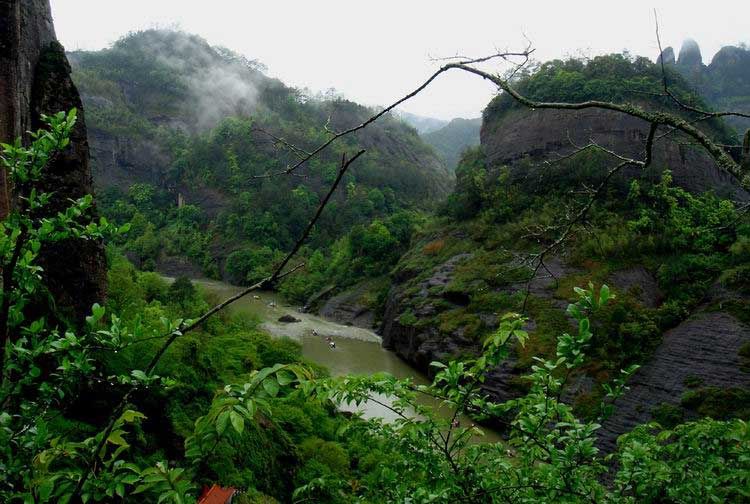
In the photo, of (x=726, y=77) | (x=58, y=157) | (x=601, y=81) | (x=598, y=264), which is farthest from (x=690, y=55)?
(x=58, y=157)

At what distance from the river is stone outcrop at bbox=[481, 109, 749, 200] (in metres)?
9.93

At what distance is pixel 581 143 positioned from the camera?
21453 millimetres

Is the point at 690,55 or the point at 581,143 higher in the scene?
the point at 690,55

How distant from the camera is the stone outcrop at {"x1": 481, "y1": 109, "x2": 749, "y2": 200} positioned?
63.0ft

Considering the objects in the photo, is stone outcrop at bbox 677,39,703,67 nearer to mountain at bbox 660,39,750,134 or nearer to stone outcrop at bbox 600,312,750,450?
mountain at bbox 660,39,750,134

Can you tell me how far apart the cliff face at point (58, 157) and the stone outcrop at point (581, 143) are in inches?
556

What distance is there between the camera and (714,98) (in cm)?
4709

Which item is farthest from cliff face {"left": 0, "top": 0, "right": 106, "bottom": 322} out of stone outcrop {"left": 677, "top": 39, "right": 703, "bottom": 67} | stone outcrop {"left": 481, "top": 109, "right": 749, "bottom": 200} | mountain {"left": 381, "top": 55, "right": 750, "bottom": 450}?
stone outcrop {"left": 677, "top": 39, "right": 703, "bottom": 67}

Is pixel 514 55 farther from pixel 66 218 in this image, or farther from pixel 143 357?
pixel 143 357

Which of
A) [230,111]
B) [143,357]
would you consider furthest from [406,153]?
[143,357]

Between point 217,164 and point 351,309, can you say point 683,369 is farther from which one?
point 217,164

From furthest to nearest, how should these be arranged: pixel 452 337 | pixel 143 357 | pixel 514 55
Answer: pixel 452 337 → pixel 143 357 → pixel 514 55

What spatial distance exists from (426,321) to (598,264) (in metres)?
7.02

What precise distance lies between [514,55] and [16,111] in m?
4.71
